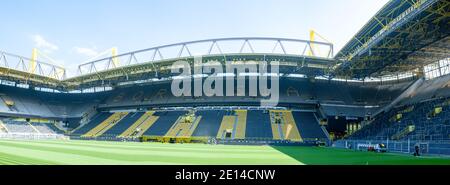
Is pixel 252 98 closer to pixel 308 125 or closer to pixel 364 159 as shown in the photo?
pixel 308 125

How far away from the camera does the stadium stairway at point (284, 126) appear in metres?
41.2

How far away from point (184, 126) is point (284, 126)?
1455cm

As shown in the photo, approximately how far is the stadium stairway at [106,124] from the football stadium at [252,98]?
0.81 feet

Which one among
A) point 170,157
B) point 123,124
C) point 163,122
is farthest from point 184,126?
point 170,157

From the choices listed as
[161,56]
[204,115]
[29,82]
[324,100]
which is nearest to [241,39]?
[161,56]

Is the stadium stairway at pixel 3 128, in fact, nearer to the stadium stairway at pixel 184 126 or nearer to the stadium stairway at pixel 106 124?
the stadium stairway at pixel 106 124

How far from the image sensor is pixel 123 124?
165 ft

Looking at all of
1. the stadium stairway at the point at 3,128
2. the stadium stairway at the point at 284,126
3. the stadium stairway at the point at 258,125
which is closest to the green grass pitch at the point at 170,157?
the stadium stairway at the point at 284,126

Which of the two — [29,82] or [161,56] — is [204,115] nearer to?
[161,56]

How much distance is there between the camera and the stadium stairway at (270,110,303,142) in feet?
135

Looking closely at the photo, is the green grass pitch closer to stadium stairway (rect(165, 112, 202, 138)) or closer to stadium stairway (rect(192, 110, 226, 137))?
stadium stairway (rect(192, 110, 226, 137))

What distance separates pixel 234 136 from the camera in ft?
137
